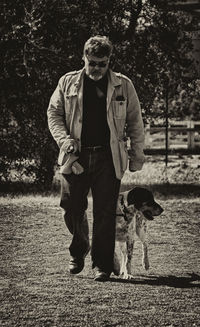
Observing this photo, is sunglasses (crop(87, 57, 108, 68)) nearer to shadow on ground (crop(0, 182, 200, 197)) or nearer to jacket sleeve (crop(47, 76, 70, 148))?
jacket sleeve (crop(47, 76, 70, 148))

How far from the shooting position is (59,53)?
14.6 metres

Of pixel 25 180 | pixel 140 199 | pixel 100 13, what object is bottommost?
pixel 25 180

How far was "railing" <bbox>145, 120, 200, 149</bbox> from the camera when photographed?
79.2ft

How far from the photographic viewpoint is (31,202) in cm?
1295

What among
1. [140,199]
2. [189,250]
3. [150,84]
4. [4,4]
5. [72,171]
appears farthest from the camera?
[150,84]

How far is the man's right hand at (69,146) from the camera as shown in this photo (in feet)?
20.2

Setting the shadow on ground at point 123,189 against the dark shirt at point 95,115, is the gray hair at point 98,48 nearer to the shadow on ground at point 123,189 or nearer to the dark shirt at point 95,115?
the dark shirt at point 95,115

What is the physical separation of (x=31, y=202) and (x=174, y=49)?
5.33 metres

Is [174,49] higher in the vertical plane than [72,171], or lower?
higher

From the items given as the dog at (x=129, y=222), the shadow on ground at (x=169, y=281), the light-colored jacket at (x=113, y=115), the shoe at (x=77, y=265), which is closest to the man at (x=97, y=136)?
the light-colored jacket at (x=113, y=115)

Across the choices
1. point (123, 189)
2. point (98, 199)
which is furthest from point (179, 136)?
point (98, 199)

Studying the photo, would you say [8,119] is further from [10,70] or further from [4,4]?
[4,4]

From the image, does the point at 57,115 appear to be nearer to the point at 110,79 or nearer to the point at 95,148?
the point at 95,148

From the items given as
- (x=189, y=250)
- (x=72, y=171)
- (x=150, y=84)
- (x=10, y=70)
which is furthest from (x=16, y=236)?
(x=150, y=84)
